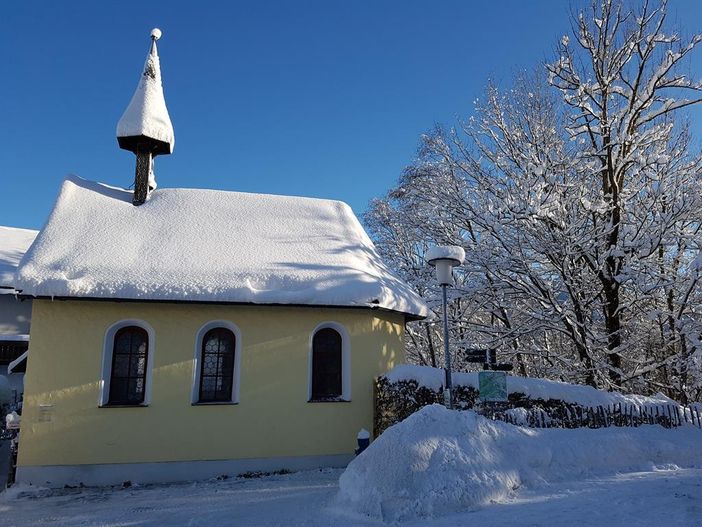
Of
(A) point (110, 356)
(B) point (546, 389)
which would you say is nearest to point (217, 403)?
(A) point (110, 356)

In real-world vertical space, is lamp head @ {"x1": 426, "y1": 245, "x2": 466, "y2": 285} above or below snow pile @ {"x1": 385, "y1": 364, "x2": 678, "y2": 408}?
above

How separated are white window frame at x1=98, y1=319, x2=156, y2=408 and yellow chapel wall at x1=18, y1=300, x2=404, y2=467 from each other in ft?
0.31

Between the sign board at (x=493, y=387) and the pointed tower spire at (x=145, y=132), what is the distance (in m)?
9.65

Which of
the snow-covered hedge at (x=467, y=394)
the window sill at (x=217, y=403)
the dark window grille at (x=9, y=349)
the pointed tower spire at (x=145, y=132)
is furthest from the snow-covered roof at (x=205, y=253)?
the dark window grille at (x=9, y=349)

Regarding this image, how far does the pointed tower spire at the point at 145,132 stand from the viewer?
13.6m

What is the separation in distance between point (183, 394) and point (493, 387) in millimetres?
6100

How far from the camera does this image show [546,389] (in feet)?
32.4

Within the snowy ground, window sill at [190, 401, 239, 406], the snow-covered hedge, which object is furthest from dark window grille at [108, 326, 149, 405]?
the snow-covered hedge

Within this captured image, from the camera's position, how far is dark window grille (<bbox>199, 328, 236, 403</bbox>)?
425 inches

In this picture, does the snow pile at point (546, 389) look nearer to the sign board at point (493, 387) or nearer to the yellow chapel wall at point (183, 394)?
the yellow chapel wall at point (183, 394)

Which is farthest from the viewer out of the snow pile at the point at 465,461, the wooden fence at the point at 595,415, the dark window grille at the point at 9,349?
the dark window grille at the point at 9,349

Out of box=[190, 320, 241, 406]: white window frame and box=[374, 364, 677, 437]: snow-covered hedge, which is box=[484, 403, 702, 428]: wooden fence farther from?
box=[190, 320, 241, 406]: white window frame

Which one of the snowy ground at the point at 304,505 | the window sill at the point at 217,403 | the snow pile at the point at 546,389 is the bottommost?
the snowy ground at the point at 304,505

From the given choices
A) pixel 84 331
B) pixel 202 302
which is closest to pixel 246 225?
pixel 202 302
